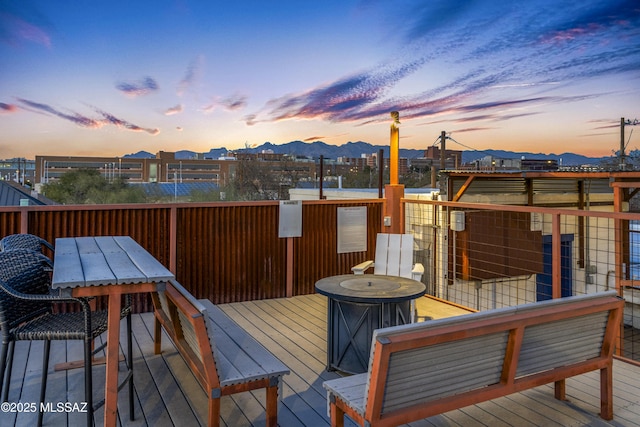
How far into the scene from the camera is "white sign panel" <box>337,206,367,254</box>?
6.57 m

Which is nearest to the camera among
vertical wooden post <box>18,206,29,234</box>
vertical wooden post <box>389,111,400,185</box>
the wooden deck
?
the wooden deck

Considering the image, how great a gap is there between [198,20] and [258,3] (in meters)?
3.41

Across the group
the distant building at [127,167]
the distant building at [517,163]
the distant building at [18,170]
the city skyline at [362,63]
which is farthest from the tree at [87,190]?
the distant building at [517,163]

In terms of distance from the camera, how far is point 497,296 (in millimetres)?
11234

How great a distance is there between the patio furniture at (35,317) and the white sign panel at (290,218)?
326 cm

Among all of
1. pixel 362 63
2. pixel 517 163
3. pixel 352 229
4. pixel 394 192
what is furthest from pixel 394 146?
pixel 517 163

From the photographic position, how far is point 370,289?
11.9 feet

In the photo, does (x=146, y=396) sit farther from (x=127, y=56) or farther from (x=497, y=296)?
(x=127, y=56)

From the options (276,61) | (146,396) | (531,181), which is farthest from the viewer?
(276,61)

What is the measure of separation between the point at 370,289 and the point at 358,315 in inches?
9.3

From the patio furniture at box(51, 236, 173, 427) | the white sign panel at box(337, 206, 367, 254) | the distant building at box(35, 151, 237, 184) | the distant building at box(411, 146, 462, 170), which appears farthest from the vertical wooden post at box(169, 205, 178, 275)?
the distant building at box(35, 151, 237, 184)

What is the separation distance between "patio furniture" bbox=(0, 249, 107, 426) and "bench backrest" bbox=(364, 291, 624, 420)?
60.0 inches

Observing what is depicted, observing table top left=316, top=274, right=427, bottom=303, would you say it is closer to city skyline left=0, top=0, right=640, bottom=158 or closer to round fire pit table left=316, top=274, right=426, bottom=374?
round fire pit table left=316, top=274, right=426, bottom=374

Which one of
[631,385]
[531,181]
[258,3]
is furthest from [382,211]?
[258,3]
